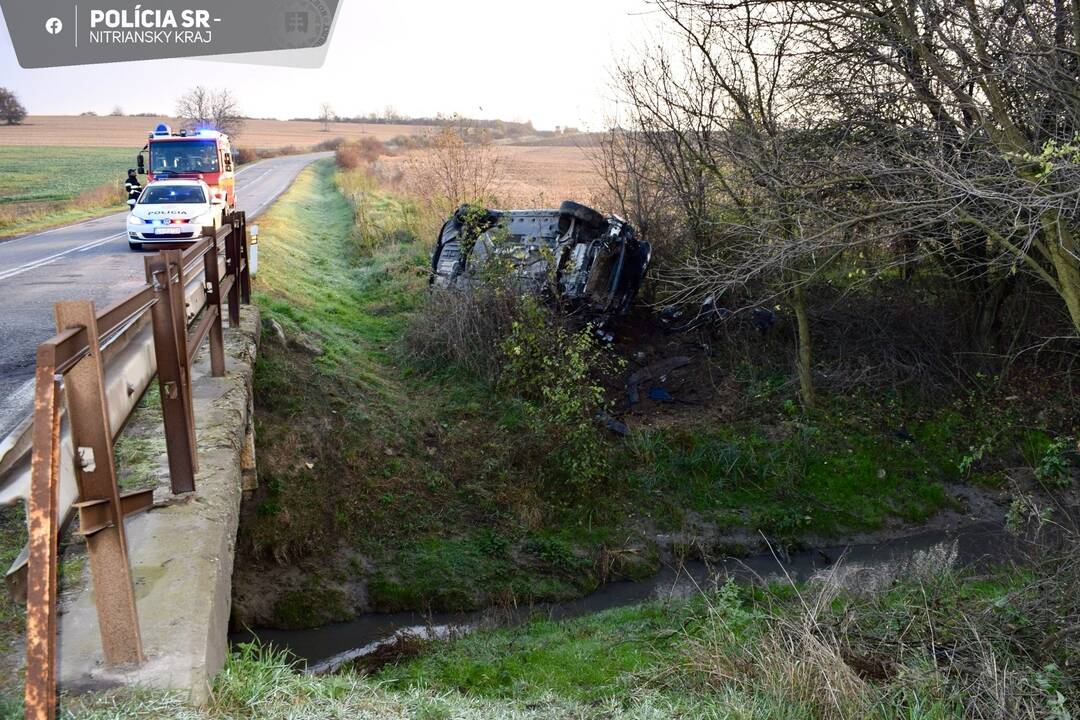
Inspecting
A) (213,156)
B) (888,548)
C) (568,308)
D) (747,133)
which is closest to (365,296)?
(568,308)

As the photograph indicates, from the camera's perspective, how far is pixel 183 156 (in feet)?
62.7

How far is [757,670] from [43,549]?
3746 millimetres

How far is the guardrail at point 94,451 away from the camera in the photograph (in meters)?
2.43

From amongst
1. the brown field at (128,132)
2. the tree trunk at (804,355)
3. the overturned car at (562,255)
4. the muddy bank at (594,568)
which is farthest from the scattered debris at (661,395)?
the brown field at (128,132)

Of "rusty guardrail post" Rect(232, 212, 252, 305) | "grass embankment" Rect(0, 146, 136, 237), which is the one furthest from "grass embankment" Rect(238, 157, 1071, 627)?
"grass embankment" Rect(0, 146, 136, 237)

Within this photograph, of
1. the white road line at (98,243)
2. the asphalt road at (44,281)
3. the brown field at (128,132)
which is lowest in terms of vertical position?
the asphalt road at (44,281)

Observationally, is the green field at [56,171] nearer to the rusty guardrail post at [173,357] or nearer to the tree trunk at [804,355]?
the tree trunk at [804,355]

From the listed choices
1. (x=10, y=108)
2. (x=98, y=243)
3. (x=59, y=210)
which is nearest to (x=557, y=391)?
(x=98, y=243)

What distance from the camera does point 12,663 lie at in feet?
10.3

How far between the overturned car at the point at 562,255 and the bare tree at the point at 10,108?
252 feet

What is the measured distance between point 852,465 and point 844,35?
5258 millimetres

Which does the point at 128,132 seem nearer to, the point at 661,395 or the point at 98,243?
the point at 98,243

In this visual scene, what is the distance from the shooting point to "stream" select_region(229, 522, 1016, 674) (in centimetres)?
753

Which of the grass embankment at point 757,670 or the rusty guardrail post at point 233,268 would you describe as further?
the rusty guardrail post at point 233,268
